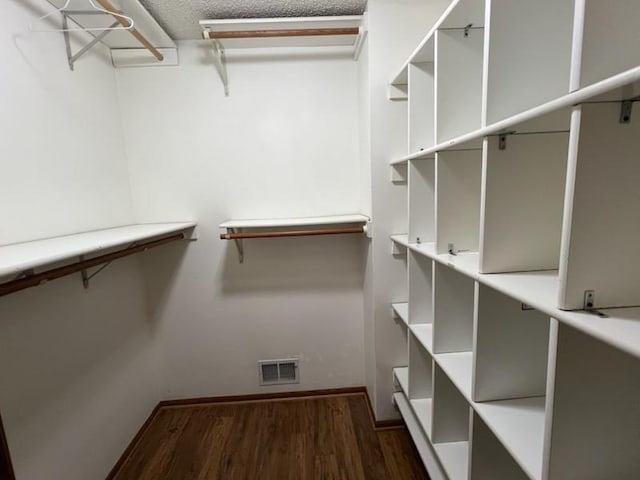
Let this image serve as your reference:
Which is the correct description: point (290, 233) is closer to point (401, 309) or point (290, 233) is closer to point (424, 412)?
point (401, 309)

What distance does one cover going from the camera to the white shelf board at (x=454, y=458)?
110cm

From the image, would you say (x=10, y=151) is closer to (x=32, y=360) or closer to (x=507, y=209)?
(x=32, y=360)

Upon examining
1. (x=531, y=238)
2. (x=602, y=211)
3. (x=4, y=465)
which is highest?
(x=602, y=211)

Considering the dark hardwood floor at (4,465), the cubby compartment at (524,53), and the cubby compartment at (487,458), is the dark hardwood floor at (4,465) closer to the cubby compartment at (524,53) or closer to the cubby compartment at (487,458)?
the cubby compartment at (487,458)

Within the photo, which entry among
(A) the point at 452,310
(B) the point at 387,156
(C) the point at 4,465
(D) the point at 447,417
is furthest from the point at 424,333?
(C) the point at 4,465

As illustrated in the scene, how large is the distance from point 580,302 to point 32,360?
5.93 feet

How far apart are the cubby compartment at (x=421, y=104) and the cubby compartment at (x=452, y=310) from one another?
2.09 feet

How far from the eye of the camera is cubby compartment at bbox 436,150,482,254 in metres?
1.13

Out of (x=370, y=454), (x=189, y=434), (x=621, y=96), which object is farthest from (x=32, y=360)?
(x=621, y=96)

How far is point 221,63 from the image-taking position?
1862mm

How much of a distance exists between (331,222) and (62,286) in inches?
52.9

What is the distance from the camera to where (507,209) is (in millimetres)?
849

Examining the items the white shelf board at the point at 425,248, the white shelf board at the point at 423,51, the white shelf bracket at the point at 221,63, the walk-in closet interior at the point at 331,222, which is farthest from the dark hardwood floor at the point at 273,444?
the white shelf bracket at the point at 221,63

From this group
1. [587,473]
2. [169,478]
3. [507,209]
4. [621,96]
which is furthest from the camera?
[169,478]
